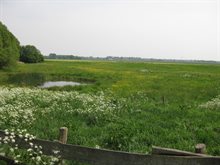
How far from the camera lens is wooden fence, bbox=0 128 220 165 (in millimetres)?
5195

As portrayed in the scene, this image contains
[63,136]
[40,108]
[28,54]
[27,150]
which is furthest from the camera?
[28,54]

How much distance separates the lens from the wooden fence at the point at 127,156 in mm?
5195

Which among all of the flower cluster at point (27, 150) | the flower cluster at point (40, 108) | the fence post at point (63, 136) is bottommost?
the flower cluster at point (40, 108)

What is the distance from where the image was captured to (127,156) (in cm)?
565

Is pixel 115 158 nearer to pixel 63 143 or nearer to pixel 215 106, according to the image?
pixel 63 143

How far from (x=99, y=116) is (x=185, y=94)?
→ 14.4 meters

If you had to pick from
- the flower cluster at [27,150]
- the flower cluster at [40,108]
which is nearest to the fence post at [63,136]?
the flower cluster at [27,150]

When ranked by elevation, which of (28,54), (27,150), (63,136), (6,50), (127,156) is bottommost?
(28,54)

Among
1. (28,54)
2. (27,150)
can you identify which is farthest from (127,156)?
(28,54)

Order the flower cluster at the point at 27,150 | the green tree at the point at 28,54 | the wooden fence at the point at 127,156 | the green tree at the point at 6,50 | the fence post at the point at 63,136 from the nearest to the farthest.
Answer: the wooden fence at the point at 127,156, the flower cluster at the point at 27,150, the fence post at the point at 63,136, the green tree at the point at 6,50, the green tree at the point at 28,54

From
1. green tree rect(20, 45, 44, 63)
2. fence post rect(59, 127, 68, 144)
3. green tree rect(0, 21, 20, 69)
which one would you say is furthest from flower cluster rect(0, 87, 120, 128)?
green tree rect(20, 45, 44, 63)

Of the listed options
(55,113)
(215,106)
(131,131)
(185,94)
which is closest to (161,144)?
(131,131)

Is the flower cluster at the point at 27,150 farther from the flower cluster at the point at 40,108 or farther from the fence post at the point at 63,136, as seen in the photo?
the flower cluster at the point at 40,108

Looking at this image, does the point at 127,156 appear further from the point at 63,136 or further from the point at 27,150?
the point at 27,150
